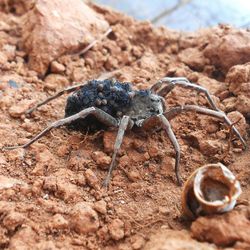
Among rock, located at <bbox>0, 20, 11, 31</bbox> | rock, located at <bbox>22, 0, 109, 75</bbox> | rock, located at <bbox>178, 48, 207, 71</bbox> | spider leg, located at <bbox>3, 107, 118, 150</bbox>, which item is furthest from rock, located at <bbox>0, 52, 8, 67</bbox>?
rock, located at <bbox>178, 48, 207, 71</bbox>

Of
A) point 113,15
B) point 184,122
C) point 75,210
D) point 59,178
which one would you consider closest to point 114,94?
point 184,122

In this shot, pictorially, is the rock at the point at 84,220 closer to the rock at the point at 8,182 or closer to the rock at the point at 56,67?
the rock at the point at 8,182

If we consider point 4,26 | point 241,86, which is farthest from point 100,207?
point 4,26

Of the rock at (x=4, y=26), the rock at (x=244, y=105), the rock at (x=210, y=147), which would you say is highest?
the rock at (x=244, y=105)

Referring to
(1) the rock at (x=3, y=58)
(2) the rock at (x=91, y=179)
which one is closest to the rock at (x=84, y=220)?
(2) the rock at (x=91, y=179)

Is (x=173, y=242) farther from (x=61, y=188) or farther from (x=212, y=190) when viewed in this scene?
(x=61, y=188)

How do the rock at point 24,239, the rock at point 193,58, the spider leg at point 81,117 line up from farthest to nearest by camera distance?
the rock at point 193,58, the spider leg at point 81,117, the rock at point 24,239

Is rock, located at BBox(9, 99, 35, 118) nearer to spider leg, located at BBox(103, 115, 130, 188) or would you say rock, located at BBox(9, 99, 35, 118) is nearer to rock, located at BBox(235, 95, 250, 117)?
spider leg, located at BBox(103, 115, 130, 188)

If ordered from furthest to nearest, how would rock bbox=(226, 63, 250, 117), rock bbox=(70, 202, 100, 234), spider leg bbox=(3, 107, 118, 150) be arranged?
1. rock bbox=(226, 63, 250, 117)
2. spider leg bbox=(3, 107, 118, 150)
3. rock bbox=(70, 202, 100, 234)
